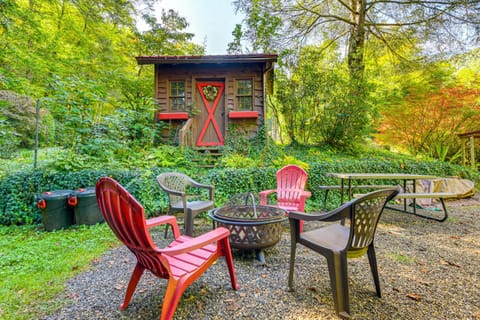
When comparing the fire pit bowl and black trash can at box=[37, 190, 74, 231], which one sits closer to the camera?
the fire pit bowl

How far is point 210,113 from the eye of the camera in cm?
674

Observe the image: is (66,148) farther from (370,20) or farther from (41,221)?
(370,20)

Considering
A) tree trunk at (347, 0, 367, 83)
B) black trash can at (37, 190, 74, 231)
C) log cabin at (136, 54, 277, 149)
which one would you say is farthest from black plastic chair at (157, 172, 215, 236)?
tree trunk at (347, 0, 367, 83)

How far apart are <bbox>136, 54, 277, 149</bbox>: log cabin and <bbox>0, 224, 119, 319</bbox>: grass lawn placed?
3779mm

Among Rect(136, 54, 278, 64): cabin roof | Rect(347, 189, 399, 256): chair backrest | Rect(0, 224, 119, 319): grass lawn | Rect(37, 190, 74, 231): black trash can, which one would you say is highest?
Rect(136, 54, 278, 64): cabin roof

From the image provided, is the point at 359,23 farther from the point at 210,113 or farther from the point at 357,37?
the point at 210,113

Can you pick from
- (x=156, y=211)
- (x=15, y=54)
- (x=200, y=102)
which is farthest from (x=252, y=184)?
(x=15, y=54)

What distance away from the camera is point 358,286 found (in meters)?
1.84

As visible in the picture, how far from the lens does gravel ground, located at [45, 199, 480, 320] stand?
151cm

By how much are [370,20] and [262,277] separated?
9.85 metres

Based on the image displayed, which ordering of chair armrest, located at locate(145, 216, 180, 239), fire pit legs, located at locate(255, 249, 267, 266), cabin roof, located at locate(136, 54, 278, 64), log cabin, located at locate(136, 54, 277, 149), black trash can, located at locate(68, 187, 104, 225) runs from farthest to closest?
1. log cabin, located at locate(136, 54, 277, 149)
2. cabin roof, located at locate(136, 54, 278, 64)
3. black trash can, located at locate(68, 187, 104, 225)
4. fire pit legs, located at locate(255, 249, 267, 266)
5. chair armrest, located at locate(145, 216, 180, 239)

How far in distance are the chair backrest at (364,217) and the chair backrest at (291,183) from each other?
190cm

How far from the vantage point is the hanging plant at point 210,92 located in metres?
6.75

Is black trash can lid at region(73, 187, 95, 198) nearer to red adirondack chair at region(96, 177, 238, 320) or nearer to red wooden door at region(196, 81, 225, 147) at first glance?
red adirondack chair at region(96, 177, 238, 320)
